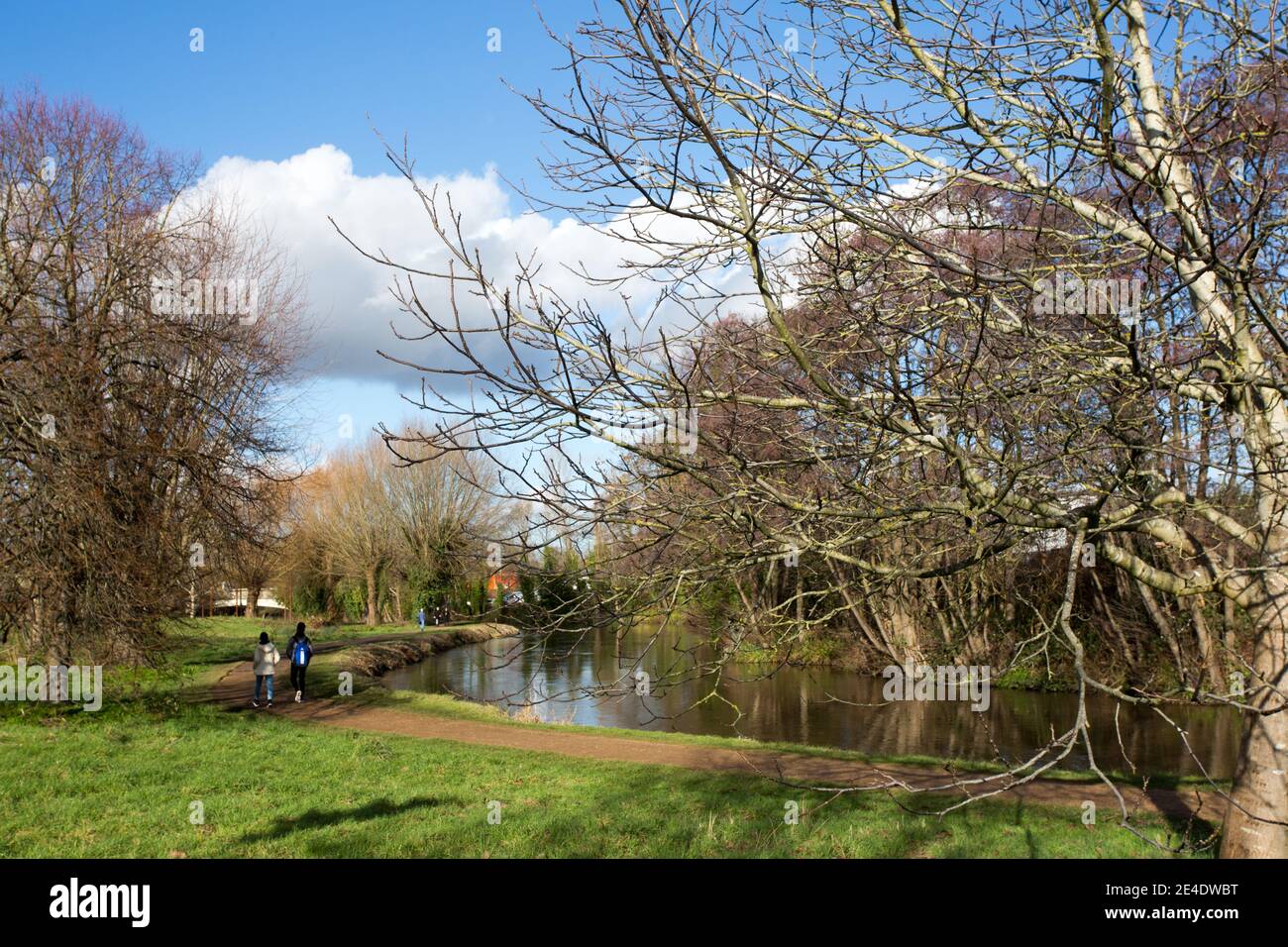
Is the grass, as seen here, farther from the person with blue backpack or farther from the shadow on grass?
the person with blue backpack

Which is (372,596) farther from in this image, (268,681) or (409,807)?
(409,807)

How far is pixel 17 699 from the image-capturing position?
14273mm

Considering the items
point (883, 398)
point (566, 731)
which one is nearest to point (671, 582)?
point (883, 398)

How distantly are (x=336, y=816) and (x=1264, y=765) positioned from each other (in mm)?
7224

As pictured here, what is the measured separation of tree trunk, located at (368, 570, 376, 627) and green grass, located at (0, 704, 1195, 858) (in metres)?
35.2

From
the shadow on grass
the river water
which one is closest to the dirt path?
the river water

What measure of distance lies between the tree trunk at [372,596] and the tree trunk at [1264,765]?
147 ft

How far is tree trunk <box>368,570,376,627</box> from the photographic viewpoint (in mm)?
47750

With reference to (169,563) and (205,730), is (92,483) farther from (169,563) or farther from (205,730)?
(205,730)

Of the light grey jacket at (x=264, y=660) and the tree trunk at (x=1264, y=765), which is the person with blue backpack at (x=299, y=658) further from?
the tree trunk at (x=1264, y=765)

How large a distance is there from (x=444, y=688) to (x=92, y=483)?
13.3 meters

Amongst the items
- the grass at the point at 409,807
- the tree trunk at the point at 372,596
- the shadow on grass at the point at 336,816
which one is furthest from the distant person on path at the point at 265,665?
the tree trunk at the point at 372,596

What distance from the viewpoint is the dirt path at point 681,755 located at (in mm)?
10430

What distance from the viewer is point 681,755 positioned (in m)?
13.6
